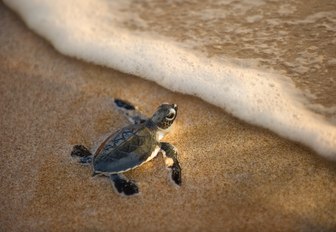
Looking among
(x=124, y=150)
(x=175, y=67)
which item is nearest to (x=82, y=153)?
(x=124, y=150)

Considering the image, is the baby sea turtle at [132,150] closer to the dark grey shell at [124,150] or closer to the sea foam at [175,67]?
the dark grey shell at [124,150]

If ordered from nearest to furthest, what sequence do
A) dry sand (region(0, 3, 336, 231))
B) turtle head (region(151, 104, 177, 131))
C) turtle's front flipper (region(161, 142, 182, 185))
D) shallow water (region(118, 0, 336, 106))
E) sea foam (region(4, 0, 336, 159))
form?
dry sand (region(0, 3, 336, 231))
turtle's front flipper (region(161, 142, 182, 185))
turtle head (region(151, 104, 177, 131))
sea foam (region(4, 0, 336, 159))
shallow water (region(118, 0, 336, 106))

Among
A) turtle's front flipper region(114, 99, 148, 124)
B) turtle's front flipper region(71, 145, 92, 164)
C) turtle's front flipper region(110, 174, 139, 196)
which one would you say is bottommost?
turtle's front flipper region(110, 174, 139, 196)

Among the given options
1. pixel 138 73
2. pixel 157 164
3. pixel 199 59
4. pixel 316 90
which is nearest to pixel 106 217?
pixel 157 164

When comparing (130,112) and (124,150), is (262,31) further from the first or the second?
(124,150)

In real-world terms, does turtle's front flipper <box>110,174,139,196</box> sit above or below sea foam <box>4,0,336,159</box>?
below

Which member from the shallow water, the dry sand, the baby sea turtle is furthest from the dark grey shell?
the shallow water

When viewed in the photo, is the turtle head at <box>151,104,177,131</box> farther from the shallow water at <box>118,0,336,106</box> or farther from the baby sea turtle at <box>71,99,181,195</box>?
the shallow water at <box>118,0,336,106</box>
